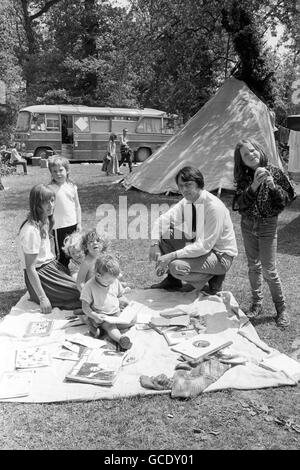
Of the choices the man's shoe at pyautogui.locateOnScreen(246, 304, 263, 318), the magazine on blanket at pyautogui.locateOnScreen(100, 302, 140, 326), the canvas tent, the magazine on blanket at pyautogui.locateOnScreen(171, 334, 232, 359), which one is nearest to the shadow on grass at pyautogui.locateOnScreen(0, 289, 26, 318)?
the magazine on blanket at pyautogui.locateOnScreen(100, 302, 140, 326)

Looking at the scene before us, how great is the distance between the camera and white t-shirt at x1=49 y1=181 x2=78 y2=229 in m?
5.06

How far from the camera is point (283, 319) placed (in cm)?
425

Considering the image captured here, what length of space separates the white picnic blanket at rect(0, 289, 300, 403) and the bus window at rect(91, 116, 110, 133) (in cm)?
1829

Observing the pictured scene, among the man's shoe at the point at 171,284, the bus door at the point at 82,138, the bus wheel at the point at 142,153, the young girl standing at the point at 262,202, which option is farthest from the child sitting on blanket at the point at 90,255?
the bus wheel at the point at 142,153

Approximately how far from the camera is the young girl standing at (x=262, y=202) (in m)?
4.09

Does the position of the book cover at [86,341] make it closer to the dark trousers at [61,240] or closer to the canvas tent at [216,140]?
the dark trousers at [61,240]

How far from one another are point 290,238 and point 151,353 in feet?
14.8

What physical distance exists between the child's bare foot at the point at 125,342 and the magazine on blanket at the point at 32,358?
1.90 ft

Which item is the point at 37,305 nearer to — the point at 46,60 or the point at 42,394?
the point at 42,394

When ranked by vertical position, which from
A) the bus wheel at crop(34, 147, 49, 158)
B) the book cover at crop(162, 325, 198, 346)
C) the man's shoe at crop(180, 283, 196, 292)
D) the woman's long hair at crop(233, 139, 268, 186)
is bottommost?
the book cover at crop(162, 325, 198, 346)

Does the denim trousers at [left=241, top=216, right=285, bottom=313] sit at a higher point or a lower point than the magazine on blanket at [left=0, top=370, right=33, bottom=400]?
higher

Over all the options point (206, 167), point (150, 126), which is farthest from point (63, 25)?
point (206, 167)

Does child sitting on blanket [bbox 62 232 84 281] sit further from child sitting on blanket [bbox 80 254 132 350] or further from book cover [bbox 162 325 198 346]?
book cover [bbox 162 325 198 346]
